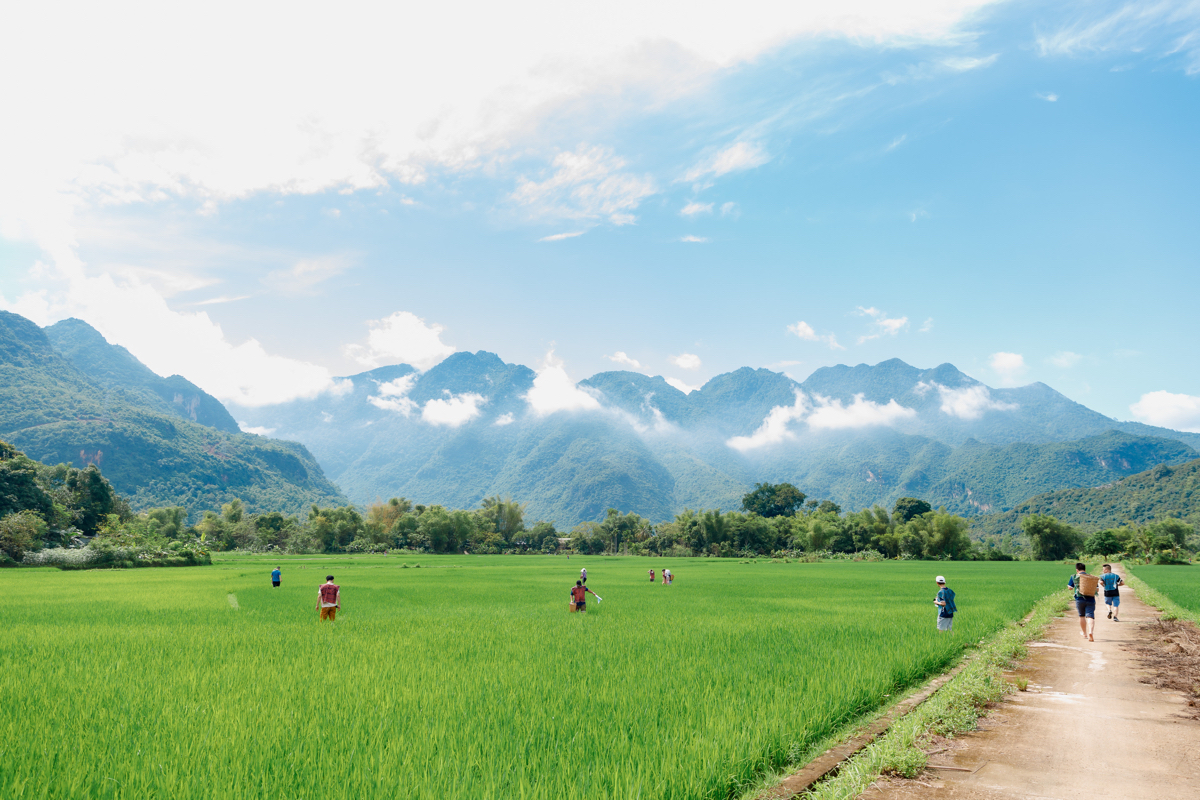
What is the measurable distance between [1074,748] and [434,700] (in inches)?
305

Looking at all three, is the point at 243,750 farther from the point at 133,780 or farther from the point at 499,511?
the point at 499,511

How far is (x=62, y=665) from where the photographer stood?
11.2m

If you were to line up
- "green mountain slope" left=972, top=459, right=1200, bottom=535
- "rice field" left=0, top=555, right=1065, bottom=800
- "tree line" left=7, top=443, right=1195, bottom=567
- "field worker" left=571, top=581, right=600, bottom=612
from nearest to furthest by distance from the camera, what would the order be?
"rice field" left=0, top=555, right=1065, bottom=800, "field worker" left=571, top=581, right=600, bottom=612, "tree line" left=7, top=443, right=1195, bottom=567, "green mountain slope" left=972, top=459, right=1200, bottom=535

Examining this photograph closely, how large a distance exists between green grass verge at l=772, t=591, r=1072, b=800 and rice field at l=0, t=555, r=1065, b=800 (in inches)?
28.2

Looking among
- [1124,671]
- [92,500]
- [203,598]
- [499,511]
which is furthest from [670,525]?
[1124,671]

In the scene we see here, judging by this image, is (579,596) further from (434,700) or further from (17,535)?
(17,535)

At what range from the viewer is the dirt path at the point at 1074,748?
18.9 feet

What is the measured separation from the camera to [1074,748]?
22.8 ft

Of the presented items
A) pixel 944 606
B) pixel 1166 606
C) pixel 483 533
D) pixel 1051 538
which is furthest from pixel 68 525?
pixel 1051 538

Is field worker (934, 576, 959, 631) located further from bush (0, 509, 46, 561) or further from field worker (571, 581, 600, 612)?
bush (0, 509, 46, 561)

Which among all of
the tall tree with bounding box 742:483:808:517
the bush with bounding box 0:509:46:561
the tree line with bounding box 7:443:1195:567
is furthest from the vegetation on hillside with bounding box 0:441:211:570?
the tall tree with bounding box 742:483:808:517

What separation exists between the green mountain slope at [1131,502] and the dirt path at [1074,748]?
142770mm

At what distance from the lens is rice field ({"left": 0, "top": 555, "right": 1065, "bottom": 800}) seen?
568 centimetres

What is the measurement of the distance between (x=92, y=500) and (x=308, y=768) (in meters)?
90.9
